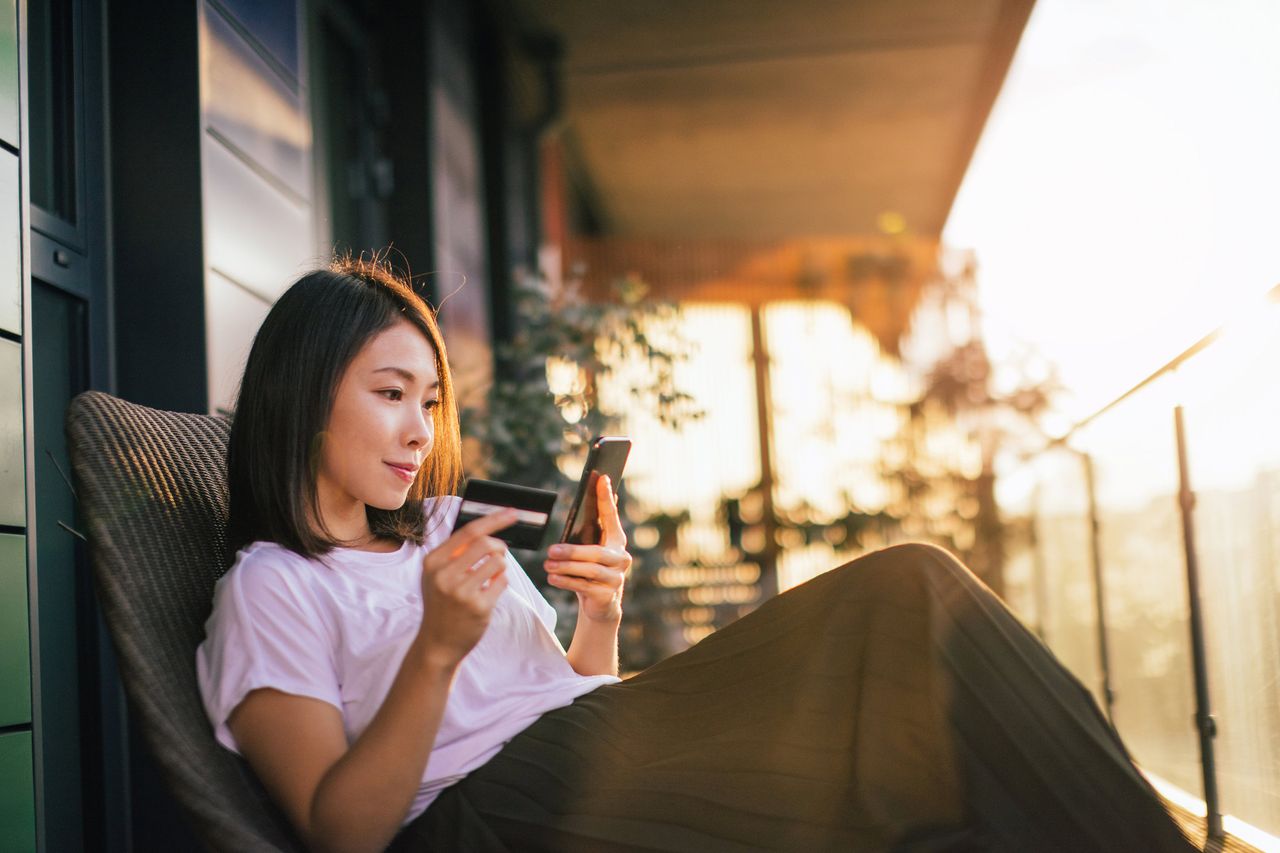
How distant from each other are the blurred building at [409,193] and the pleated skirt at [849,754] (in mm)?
757

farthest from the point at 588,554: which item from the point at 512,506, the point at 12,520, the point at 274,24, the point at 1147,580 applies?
the point at 1147,580

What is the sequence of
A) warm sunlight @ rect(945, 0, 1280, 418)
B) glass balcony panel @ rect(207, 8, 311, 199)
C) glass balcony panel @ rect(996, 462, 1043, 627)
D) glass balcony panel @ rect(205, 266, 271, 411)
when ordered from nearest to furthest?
glass balcony panel @ rect(205, 266, 271, 411) < glass balcony panel @ rect(207, 8, 311, 199) < warm sunlight @ rect(945, 0, 1280, 418) < glass balcony panel @ rect(996, 462, 1043, 627)

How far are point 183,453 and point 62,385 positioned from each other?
1.94 ft

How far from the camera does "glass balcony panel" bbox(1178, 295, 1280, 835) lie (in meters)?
1.94

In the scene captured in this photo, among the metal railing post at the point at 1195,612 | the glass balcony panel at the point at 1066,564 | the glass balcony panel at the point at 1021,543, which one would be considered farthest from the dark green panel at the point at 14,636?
the glass balcony panel at the point at 1021,543

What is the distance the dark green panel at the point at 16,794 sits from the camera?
1.43 m

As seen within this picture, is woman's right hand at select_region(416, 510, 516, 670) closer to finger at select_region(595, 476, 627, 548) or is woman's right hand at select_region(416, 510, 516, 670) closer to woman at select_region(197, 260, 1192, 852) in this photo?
woman at select_region(197, 260, 1192, 852)

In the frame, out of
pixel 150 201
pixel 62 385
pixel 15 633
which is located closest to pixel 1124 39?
pixel 150 201

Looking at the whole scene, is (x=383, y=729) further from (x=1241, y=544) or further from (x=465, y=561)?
(x=1241, y=544)

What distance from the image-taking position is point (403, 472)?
1498 millimetres

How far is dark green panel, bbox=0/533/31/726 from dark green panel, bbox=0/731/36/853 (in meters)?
0.03

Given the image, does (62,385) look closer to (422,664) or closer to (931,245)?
(422,664)

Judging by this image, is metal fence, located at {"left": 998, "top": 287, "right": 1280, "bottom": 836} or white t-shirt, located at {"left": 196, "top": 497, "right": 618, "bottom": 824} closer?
white t-shirt, located at {"left": 196, "top": 497, "right": 618, "bottom": 824}

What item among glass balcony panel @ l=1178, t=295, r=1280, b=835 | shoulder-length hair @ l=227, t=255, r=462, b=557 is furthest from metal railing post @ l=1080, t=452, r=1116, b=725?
shoulder-length hair @ l=227, t=255, r=462, b=557
